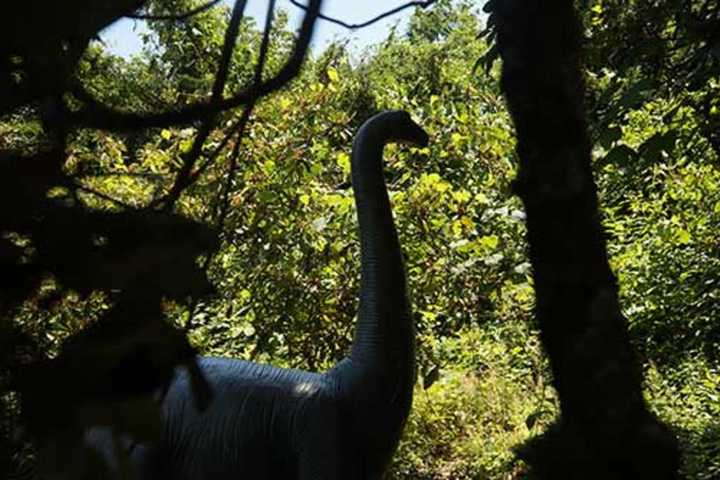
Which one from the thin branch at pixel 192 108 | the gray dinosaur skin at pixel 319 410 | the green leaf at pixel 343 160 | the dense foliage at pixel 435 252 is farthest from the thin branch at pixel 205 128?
the green leaf at pixel 343 160

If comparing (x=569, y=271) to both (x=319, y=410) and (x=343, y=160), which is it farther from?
(x=343, y=160)

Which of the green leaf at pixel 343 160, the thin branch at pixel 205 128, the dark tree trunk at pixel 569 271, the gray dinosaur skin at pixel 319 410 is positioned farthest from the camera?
the green leaf at pixel 343 160

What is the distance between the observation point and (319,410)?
2199 millimetres

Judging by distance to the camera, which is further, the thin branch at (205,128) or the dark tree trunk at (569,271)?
the dark tree trunk at (569,271)

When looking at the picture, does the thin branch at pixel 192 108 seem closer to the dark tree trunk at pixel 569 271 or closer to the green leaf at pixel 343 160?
the dark tree trunk at pixel 569 271

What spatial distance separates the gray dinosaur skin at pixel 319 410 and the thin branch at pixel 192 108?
4.73ft

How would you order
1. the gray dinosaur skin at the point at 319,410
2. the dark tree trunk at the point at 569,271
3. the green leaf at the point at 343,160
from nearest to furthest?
the dark tree trunk at the point at 569,271
the gray dinosaur skin at the point at 319,410
the green leaf at the point at 343,160

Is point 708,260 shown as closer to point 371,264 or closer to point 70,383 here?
point 371,264

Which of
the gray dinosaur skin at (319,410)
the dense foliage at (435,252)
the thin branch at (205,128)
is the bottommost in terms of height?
the gray dinosaur skin at (319,410)

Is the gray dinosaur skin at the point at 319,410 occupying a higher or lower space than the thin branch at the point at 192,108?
lower

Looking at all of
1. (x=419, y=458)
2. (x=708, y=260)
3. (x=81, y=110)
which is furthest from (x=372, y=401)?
(x=708, y=260)

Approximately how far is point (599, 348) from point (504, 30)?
34cm

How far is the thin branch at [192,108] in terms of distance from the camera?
30.6 inches

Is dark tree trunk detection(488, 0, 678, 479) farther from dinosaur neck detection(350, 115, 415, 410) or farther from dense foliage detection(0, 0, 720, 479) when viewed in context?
dense foliage detection(0, 0, 720, 479)
